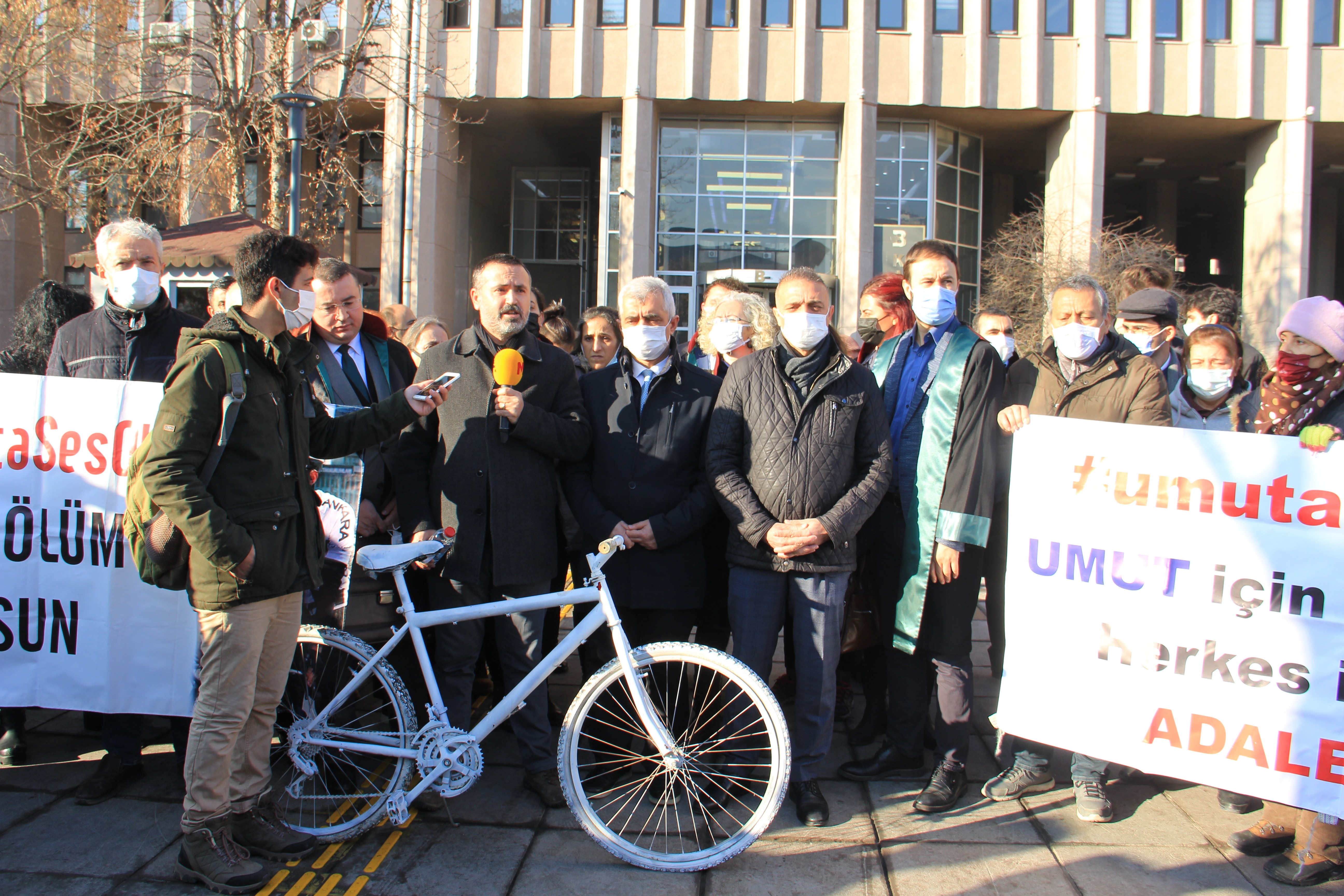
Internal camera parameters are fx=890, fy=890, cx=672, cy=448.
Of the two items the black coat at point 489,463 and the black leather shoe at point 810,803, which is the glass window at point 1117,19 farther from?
the black leather shoe at point 810,803

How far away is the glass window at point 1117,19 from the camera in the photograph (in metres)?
21.7

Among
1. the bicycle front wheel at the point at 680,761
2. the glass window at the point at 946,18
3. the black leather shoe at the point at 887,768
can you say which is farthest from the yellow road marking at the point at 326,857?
the glass window at the point at 946,18

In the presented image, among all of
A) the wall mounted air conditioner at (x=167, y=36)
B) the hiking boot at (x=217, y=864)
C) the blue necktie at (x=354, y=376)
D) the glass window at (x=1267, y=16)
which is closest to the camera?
the hiking boot at (x=217, y=864)

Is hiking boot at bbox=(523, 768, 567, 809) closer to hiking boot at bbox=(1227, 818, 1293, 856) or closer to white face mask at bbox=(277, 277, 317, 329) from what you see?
white face mask at bbox=(277, 277, 317, 329)

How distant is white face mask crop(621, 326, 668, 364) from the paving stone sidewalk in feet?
6.20

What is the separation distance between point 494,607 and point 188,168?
44.1 feet

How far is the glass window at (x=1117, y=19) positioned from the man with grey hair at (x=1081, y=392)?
72.2 ft

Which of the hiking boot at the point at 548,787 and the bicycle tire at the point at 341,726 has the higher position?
the bicycle tire at the point at 341,726

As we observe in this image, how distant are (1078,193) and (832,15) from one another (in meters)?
7.45

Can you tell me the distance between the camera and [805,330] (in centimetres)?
360

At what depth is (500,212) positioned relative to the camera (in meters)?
27.3

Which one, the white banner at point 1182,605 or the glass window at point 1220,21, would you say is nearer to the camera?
the white banner at point 1182,605

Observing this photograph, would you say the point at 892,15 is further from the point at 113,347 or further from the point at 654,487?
the point at 113,347

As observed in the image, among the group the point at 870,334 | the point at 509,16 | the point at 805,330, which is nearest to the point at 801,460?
the point at 805,330
